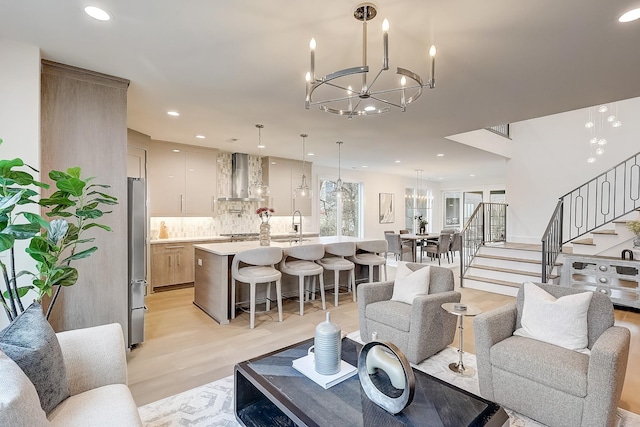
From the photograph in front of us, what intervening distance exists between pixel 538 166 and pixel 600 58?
533 centimetres

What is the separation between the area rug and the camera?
82.4 inches

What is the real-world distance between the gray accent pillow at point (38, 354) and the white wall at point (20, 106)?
1.31m

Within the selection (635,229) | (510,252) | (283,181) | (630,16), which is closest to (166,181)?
(283,181)

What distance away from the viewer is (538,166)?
23.5 feet

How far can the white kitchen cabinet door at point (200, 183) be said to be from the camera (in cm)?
602

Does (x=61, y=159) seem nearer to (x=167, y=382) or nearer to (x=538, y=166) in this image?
(x=167, y=382)

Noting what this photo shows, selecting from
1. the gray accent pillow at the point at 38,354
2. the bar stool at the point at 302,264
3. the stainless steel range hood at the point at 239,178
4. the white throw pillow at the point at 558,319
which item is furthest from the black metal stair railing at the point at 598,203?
the gray accent pillow at the point at 38,354

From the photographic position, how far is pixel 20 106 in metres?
2.40

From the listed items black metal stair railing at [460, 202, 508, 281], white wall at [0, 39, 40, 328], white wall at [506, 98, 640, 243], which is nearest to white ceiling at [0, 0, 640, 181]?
white wall at [0, 39, 40, 328]

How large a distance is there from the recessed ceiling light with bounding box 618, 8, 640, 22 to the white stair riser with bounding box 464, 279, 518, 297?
4.29 metres

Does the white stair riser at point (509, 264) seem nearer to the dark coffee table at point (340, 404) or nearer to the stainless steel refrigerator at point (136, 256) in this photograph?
the dark coffee table at point (340, 404)

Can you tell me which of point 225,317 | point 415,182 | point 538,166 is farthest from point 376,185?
point 225,317

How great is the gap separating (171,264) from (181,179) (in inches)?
61.5

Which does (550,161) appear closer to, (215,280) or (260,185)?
(260,185)
